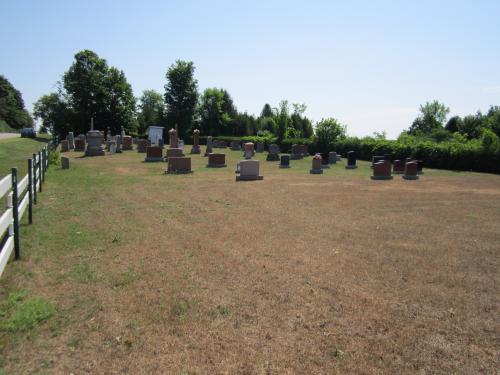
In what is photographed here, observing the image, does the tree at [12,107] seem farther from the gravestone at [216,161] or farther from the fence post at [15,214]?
the fence post at [15,214]

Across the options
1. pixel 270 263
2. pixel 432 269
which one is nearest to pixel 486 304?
pixel 432 269

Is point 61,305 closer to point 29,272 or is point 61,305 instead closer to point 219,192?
point 29,272

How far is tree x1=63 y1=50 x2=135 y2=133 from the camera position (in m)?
52.5

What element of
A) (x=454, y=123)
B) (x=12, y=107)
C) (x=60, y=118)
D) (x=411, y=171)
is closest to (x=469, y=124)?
(x=454, y=123)

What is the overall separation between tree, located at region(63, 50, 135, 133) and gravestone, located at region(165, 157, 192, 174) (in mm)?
35966

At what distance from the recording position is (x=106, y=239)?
25.9ft

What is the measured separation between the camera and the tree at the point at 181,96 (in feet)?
198

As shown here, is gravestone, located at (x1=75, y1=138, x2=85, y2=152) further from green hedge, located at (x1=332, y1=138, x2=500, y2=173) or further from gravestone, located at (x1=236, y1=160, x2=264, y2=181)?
green hedge, located at (x1=332, y1=138, x2=500, y2=173)

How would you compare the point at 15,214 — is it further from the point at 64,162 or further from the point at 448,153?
the point at 448,153

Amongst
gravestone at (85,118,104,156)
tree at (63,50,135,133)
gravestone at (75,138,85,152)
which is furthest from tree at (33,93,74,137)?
gravestone at (85,118,104,156)

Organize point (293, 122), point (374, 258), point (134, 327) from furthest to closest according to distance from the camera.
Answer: point (293, 122) < point (374, 258) < point (134, 327)

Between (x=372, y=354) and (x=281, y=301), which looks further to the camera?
(x=281, y=301)

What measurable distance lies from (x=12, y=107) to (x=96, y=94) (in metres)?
44.9

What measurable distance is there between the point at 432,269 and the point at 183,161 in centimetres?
1629
